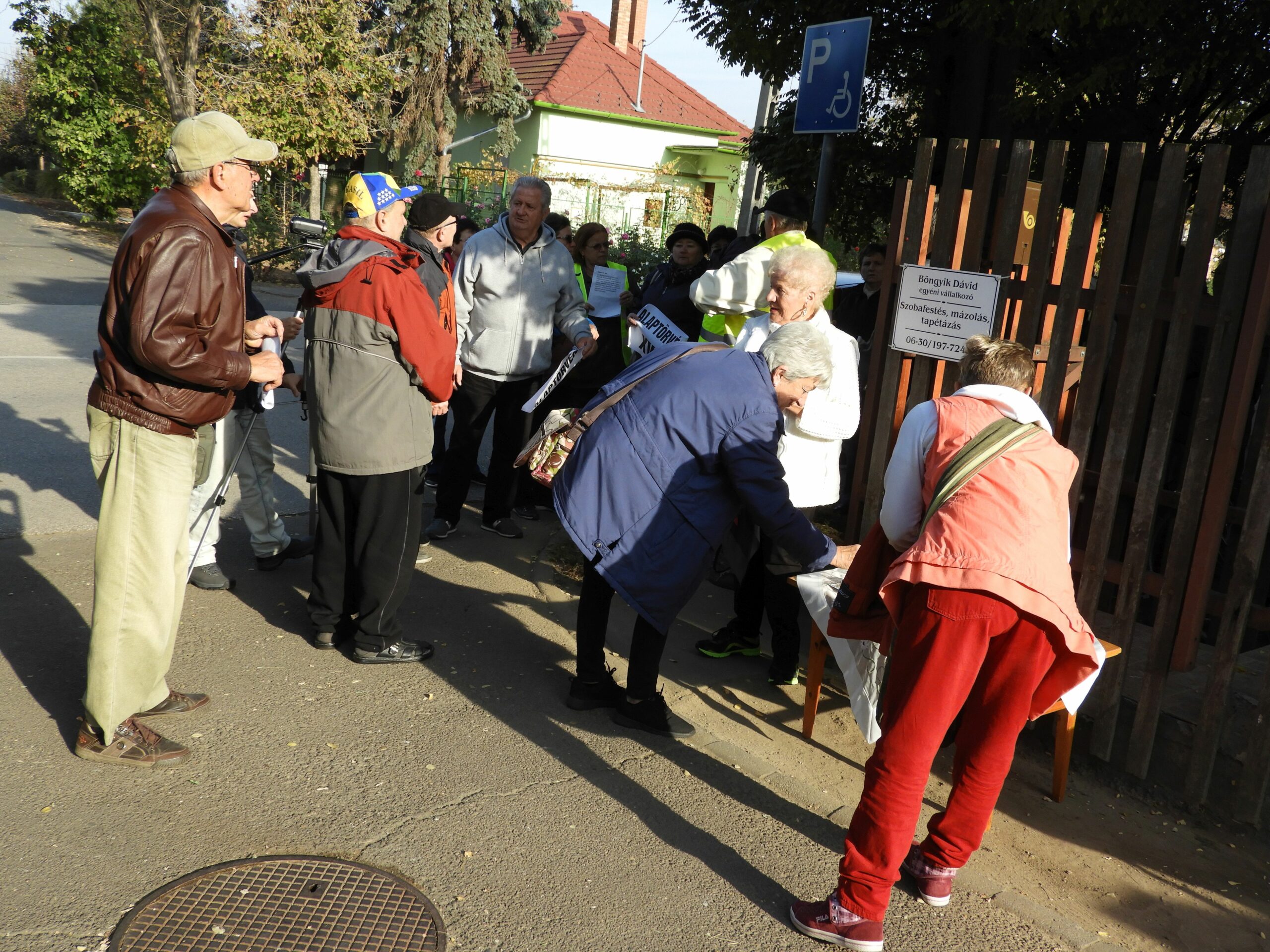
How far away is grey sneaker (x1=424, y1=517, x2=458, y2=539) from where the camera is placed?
5879 millimetres

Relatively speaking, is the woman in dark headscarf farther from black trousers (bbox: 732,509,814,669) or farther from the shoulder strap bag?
the shoulder strap bag

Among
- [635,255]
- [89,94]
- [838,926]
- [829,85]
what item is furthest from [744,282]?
[89,94]

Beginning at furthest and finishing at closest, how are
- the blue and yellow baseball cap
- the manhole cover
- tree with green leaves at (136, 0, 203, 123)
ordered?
tree with green leaves at (136, 0, 203, 123)
the blue and yellow baseball cap
the manhole cover

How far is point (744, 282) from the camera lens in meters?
4.70

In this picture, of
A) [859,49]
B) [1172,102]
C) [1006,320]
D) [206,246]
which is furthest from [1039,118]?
[206,246]

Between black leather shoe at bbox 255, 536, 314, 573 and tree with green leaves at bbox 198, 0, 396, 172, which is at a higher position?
tree with green leaves at bbox 198, 0, 396, 172

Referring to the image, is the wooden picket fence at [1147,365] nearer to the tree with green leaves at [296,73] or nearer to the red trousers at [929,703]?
the red trousers at [929,703]

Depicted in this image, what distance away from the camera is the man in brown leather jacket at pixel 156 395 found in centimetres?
316

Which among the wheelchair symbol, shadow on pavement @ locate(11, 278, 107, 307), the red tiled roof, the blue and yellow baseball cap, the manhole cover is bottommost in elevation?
the manhole cover

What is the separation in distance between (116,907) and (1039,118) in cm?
714

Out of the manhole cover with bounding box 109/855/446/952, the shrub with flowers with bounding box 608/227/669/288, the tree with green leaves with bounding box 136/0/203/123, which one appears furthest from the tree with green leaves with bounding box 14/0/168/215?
the manhole cover with bounding box 109/855/446/952

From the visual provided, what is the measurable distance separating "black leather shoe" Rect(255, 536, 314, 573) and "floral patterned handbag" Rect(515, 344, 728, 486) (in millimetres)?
1971

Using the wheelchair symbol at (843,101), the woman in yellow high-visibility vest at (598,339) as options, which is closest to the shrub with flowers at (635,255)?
the woman in yellow high-visibility vest at (598,339)

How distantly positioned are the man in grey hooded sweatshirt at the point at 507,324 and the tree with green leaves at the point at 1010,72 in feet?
8.39
